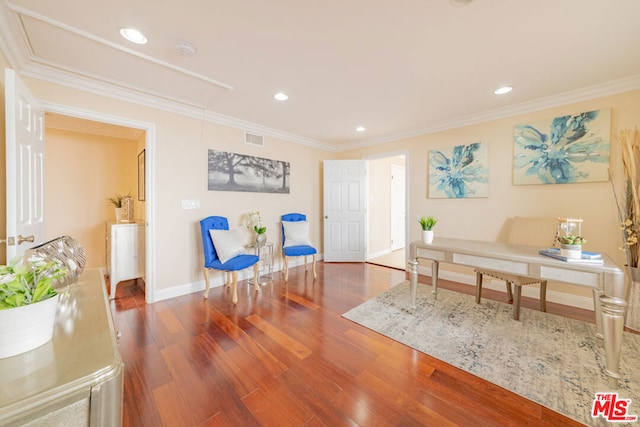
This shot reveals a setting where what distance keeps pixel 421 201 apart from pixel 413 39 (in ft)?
8.65

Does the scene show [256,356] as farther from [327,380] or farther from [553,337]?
[553,337]

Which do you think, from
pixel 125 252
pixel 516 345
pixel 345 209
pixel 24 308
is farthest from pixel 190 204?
pixel 516 345

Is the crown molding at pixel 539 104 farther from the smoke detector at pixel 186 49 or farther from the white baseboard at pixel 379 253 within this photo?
the smoke detector at pixel 186 49

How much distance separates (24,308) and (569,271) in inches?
112

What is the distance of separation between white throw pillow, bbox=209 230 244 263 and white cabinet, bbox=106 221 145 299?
3.44 feet

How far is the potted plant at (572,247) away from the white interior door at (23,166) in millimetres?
3792

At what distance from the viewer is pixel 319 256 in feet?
16.6

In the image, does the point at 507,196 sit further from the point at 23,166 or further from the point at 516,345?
the point at 23,166

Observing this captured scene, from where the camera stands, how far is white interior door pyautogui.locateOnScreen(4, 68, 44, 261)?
1503mm

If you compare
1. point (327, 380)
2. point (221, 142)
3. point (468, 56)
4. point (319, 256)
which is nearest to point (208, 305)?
point (327, 380)

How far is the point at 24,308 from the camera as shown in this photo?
0.70 m

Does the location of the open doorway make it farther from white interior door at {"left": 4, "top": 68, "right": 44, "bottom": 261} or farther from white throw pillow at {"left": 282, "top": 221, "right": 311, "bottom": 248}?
white interior door at {"left": 4, "top": 68, "right": 44, "bottom": 261}

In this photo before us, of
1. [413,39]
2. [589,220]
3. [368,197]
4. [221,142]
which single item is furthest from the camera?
[368,197]
